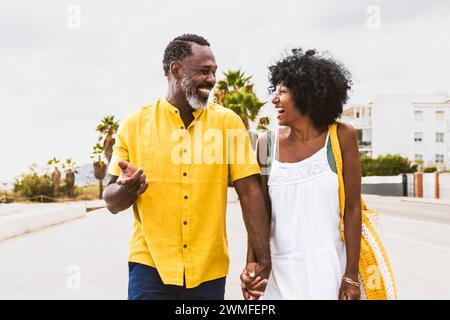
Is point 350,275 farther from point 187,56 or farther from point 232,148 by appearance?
point 187,56

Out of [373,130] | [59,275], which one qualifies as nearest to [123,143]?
[59,275]

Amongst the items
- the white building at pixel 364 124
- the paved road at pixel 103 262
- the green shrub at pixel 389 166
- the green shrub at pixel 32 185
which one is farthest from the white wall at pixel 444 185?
the green shrub at pixel 32 185

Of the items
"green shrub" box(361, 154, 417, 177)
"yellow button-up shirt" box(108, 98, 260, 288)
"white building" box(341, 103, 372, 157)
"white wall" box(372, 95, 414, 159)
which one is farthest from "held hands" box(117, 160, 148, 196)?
"white building" box(341, 103, 372, 157)

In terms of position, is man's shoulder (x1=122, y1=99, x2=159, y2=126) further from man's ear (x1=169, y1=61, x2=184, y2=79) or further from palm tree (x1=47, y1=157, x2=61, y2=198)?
palm tree (x1=47, y1=157, x2=61, y2=198)

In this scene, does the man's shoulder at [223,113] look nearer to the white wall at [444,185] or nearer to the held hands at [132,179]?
the held hands at [132,179]

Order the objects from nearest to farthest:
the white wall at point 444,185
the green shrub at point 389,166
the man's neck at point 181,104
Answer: the man's neck at point 181,104, the white wall at point 444,185, the green shrub at point 389,166

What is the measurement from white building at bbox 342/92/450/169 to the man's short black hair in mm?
59915

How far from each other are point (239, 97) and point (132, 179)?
1318 inches

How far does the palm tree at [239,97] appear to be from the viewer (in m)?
35.3

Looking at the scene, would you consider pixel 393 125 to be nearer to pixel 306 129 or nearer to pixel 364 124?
pixel 364 124

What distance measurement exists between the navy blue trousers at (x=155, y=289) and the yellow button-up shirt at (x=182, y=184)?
0.12ft

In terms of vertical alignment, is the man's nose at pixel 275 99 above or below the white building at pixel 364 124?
below

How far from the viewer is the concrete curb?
14914mm

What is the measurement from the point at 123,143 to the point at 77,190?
217ft
